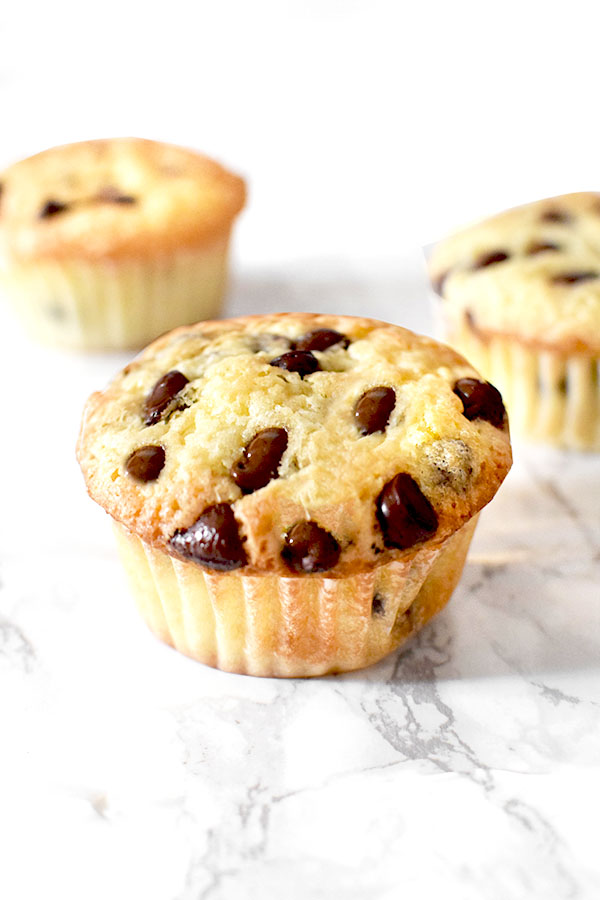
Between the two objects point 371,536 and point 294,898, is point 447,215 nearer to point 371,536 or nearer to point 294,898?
point 371,536

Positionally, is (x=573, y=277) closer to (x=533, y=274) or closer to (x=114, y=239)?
(x=533, y=274)

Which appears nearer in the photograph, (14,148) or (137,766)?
(137,766)

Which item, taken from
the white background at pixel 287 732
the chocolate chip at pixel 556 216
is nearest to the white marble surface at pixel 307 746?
A: the white background at pixel 287 732

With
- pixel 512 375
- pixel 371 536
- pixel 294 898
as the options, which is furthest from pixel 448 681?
pixel 512 375

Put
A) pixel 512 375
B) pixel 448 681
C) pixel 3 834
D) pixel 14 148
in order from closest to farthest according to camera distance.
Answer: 1. pixel 3 834
2. pixel 448 681
3. pixel 512 375
4. pixel 14 148

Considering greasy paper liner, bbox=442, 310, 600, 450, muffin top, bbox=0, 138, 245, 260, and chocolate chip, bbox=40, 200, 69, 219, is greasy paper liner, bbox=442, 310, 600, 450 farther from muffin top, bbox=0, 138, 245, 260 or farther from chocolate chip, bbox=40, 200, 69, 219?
chocolate chip, bbox=40, 200, 69, 219
